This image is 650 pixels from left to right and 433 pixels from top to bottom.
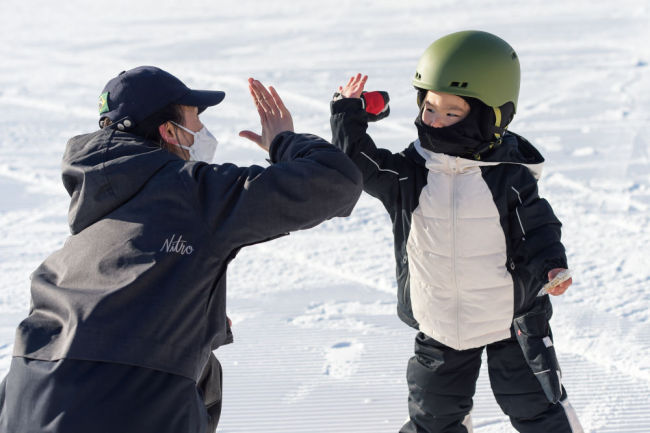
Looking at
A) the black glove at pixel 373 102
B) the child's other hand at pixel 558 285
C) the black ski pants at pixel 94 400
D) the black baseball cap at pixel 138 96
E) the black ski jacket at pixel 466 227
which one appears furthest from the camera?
the black glove at pixel 373 102

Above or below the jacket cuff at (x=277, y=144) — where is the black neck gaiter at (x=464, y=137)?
below

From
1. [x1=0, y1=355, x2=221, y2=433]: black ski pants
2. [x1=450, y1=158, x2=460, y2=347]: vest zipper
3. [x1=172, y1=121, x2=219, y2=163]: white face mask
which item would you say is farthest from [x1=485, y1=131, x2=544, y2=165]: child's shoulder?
[x1=0, y1=355, x2=221, y2=433]: black ski pants

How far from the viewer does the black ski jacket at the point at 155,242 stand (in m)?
1.76

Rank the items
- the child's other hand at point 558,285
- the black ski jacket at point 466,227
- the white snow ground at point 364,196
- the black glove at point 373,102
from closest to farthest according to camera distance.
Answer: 1. the child's other hand at point 558,285
2. the black ski jacket at point 466,227
3. the black glove at point 373,102
4. the white snow ground at point 364,196

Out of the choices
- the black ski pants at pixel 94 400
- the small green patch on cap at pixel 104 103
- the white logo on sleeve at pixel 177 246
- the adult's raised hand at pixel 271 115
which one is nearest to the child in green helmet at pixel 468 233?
the adult's raised hand at pixel 271 115

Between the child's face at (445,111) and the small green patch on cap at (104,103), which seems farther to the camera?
the child's face at (445,111)

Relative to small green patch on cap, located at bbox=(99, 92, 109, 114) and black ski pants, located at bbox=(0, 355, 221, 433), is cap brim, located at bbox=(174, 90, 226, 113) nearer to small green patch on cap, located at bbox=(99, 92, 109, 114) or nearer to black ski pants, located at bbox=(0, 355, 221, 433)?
small green patch on cap, located at bbox=(99, 92, 109, 114)

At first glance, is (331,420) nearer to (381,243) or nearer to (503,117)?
(503,117)

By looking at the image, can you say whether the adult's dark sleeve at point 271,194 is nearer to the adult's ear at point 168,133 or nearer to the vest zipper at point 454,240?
the adult's ear at point 168,133

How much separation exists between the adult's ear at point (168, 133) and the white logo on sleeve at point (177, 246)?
43 cm

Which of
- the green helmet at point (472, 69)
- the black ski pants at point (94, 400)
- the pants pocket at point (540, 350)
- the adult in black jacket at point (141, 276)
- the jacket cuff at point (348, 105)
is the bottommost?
the pants pocket at point (540, 350)

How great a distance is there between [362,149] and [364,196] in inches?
129

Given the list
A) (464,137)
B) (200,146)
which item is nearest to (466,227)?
(464,137)

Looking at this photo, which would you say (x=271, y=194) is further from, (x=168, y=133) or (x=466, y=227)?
(x=466, y=227)
